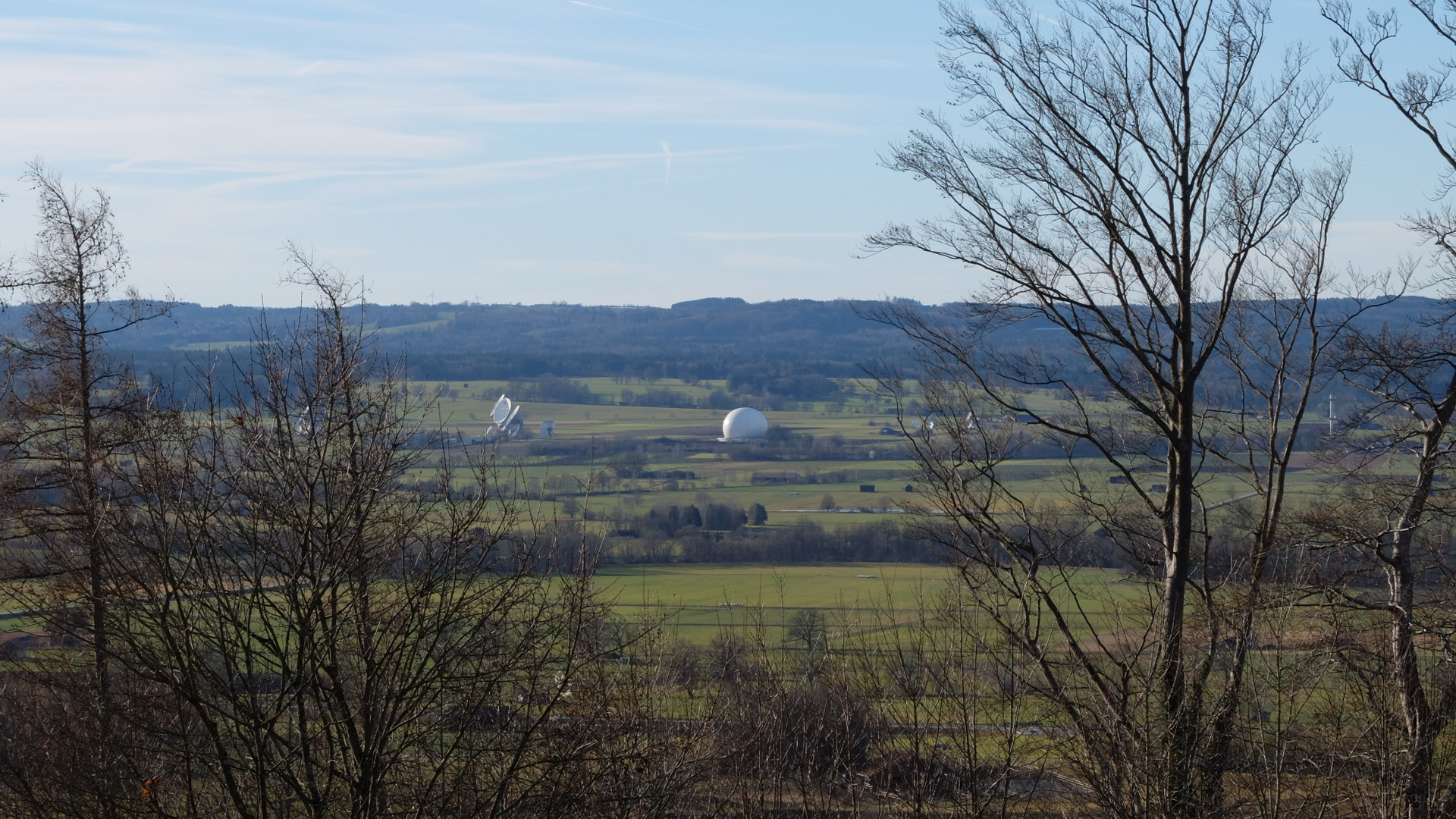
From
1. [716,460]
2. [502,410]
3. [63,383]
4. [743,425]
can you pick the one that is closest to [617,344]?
[743,425]

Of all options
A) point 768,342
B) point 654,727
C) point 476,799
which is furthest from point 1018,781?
point 768,342

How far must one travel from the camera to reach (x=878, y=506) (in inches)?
2527

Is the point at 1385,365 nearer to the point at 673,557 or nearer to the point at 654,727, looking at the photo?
the point at 654,727

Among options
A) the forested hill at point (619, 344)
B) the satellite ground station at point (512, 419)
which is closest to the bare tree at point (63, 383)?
the forested hill at point (619, 344)

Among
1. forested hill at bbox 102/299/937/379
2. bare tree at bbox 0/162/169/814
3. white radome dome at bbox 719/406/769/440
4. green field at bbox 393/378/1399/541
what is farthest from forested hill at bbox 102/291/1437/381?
bare tree at bbox 0/162/169/814

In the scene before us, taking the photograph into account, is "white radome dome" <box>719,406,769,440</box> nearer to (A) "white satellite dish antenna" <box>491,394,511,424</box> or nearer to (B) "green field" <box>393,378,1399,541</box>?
(B) "green field" <box>393,378,1399,541</box>

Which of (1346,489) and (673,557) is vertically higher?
(1346,489)

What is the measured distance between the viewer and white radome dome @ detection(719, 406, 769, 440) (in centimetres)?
10256

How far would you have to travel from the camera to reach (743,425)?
336 feet

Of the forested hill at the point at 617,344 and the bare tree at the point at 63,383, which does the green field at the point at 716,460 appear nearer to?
the forested hill at the point at 617,344

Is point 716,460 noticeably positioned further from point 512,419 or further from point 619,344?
point 619,344

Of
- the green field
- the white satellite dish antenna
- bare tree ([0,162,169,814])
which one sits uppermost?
bare tree ([0,162,169,814])

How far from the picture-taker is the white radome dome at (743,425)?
103m

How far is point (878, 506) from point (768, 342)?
122m
